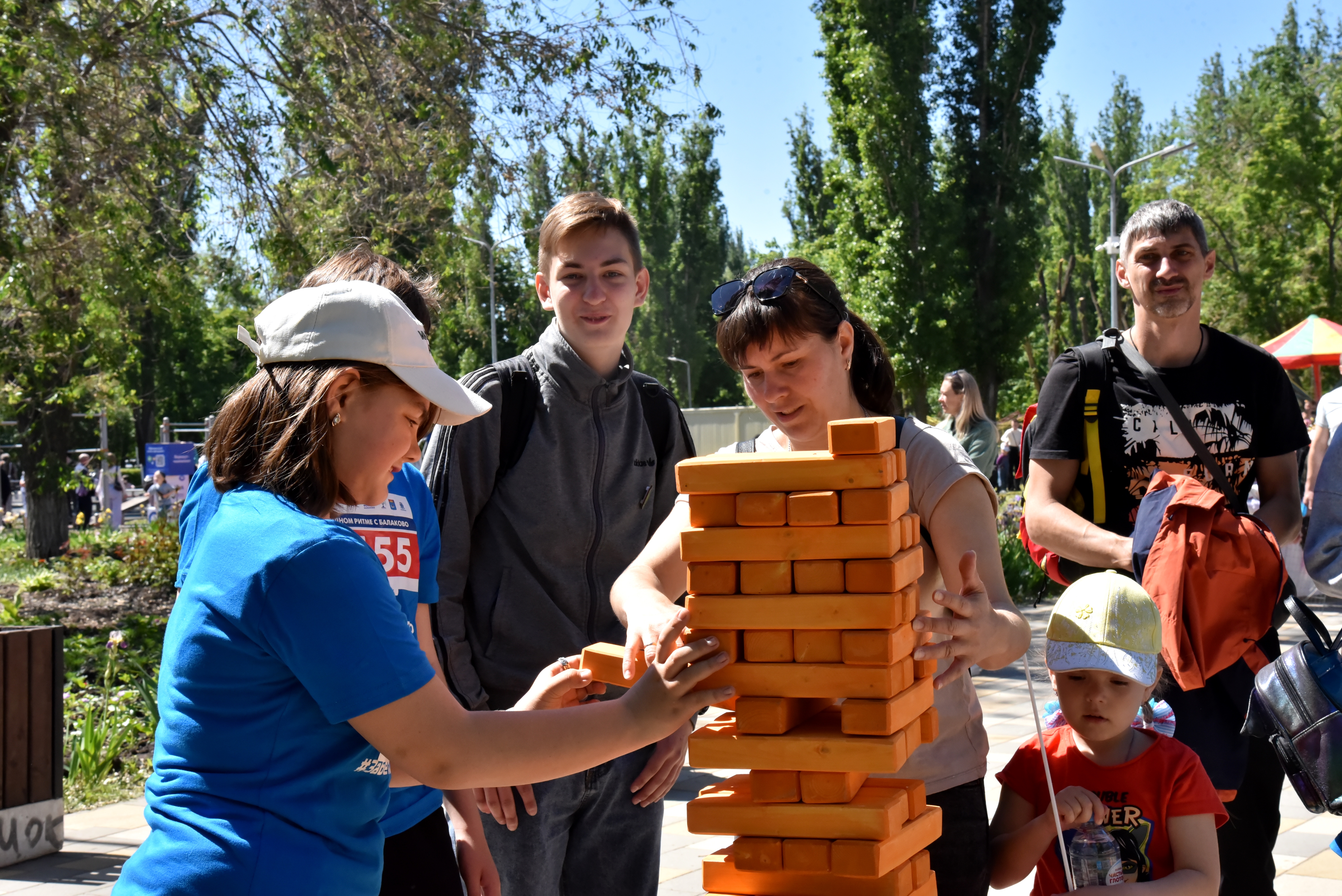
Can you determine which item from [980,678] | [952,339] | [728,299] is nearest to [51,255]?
[980,678]

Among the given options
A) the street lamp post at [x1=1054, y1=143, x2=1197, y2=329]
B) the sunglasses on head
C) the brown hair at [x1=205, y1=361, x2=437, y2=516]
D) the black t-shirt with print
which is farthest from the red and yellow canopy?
the brown hair at [x1=205, y1=361, x2=437, y2=516]

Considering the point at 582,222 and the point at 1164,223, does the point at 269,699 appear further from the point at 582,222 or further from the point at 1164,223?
the point at 1164,223

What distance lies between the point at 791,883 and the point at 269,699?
3.05 feet

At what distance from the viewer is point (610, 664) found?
2191 mm

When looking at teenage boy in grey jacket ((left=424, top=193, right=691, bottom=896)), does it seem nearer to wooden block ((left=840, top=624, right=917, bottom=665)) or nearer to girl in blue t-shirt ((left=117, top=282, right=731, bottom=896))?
girl in blue t-shirt ((left=117, top=282, right=731, bottom=896))

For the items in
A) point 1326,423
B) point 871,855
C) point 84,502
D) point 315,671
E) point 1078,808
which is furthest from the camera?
point 84,502

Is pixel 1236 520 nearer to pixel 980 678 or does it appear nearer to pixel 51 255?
pixel 980 678

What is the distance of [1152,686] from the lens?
2936mm

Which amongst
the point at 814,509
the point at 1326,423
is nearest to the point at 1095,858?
the point at 814,509

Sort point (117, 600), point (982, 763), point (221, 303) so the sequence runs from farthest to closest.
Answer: point (221, 303)
point (117, 600)
point (982, 763)

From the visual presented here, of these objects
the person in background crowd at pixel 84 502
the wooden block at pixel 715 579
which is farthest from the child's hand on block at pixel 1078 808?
the person in background crowd at pixel 84 502

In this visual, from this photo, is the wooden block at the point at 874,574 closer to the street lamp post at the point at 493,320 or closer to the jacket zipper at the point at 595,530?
the jacket zipper at the point at 595,530

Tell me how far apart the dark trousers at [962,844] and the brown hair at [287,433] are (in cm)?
141

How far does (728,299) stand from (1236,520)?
169 centimetres
